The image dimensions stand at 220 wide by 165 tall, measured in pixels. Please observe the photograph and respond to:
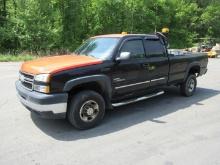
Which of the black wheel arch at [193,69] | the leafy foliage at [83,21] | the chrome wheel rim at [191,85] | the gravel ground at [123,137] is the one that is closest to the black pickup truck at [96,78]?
the gravel ground at [123,137]

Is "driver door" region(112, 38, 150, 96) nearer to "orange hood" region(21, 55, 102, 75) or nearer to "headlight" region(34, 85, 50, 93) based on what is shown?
"orange hood" region(21, 55, 102, 75)

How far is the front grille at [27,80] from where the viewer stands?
18.3 feet

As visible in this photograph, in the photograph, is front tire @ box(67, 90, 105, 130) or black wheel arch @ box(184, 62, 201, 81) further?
black wheel arch @ box(184, 62, 201, 81)

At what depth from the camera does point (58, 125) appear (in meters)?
5.93

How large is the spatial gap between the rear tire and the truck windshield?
9.43 ft

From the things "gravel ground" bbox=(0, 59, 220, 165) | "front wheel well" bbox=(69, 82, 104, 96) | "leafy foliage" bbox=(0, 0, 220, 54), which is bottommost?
"gravel ground" bbox=(0, 59, 220, 165)

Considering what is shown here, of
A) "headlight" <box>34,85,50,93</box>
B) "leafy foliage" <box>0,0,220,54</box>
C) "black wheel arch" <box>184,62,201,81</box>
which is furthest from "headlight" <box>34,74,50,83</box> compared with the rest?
"leafy foliage" <box>0,0,220,54</box>

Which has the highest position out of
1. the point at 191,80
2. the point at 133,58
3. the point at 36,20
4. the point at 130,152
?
the point at 36,20

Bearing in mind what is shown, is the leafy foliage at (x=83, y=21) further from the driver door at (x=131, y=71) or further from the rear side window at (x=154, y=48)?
the driver door at (x=131, y=71)

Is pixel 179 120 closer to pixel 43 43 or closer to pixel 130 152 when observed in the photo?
pixel 130 152

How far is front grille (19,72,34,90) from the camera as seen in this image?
220 inches

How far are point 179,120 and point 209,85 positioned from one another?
4.34 m

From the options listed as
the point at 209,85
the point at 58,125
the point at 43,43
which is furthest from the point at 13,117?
the point at 43,43

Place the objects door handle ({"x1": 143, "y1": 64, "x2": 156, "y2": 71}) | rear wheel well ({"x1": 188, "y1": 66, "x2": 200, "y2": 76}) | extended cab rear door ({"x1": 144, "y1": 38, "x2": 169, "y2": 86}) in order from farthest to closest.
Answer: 1. rear wheel well ({"x1": 188, "y1": 66, "x2": 200, "y2": 76})
2. extended cab rear door ({"x1": 144, "y1": 38, "x2": 169, "y2": 86})
3. door handle ({"x1": 143, "y1": 64, "x2": 156, "y2": 71})
